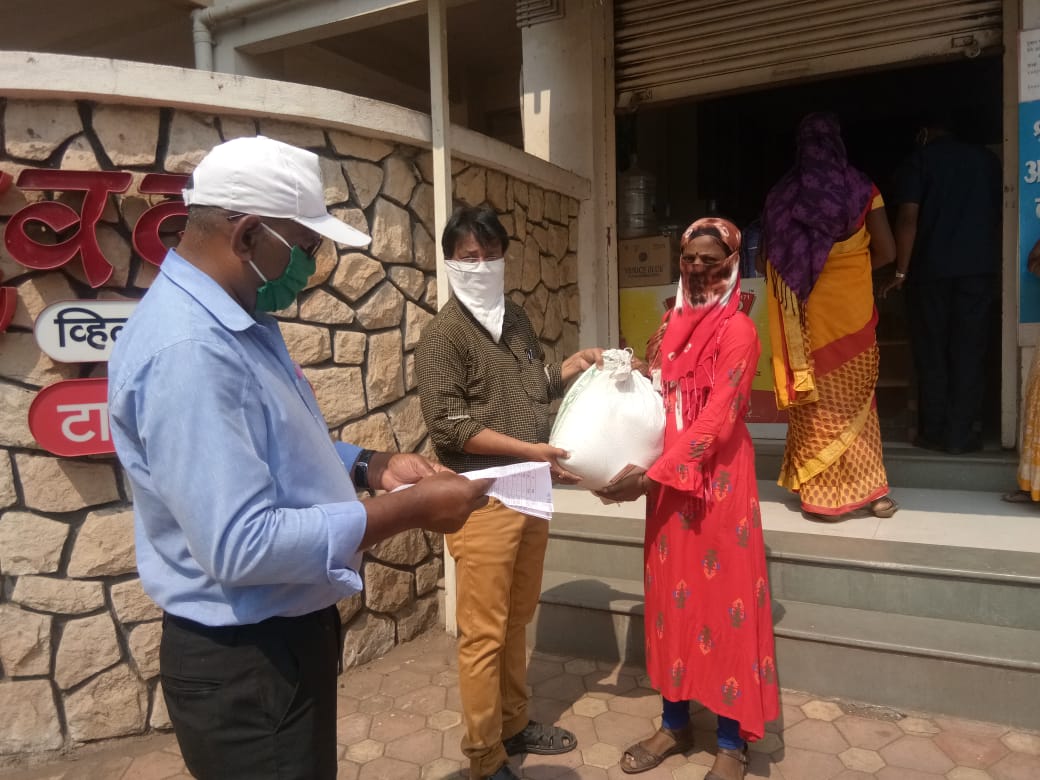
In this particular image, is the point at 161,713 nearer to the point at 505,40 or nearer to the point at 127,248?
the point at 127,248

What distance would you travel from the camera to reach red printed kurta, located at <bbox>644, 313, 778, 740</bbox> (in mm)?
2430

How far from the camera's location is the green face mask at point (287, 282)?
138cm

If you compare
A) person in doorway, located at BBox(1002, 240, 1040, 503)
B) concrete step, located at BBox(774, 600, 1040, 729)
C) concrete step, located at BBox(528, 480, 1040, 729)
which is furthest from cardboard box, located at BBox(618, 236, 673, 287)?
concrete step, located at BBox(774, 600, 1040, 729)

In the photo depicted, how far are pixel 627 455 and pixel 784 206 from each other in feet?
6.25

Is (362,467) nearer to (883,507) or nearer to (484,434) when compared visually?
(484,434)

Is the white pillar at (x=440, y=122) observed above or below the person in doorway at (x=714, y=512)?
above

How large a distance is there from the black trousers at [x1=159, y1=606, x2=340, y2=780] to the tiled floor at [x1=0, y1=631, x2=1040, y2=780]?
5.11 ft

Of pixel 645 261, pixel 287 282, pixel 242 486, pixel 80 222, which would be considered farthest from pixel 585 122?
pixel 242 486

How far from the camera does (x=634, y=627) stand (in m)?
3.44

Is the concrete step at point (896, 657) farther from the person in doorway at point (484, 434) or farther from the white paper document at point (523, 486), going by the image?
the white paper document at point (523, 486)

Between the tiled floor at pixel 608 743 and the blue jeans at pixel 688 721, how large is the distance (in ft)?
0.43

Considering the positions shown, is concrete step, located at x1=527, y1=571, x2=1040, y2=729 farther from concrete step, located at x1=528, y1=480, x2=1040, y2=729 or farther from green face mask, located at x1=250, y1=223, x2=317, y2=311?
green face mask, located at x1=250, y1=223, x2=317, y2=311

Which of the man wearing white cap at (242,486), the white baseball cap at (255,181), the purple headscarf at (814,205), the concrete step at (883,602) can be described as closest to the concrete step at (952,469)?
the concrete step at (883,602)

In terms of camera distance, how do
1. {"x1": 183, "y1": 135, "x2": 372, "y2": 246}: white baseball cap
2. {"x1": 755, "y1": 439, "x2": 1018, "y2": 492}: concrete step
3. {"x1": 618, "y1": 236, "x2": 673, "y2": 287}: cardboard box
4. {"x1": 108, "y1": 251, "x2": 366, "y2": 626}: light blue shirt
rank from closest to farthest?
{"x1": 108, "y1": 251, "x2": 366, "y2": 626}: light blue shirt, {"x1": 183, "y1": 135, "x2": 372, "y2": 246}: white baseball cap, {"x1": 755, "y1": 439, "x2": 1018, "y2": 492}: concrete step, {"x1": 618, "y1": 236, "x2": 673, "y2": 287}: cardboard box
